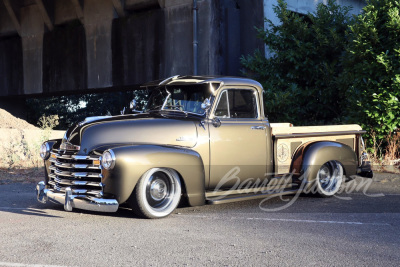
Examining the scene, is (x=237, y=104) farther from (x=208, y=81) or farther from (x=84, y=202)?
(x=84, y=202)

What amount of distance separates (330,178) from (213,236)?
3.52 meters

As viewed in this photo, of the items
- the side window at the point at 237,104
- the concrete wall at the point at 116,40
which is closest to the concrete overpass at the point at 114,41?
the concrete wall at the point at 116,40

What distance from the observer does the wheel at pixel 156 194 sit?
605 cm

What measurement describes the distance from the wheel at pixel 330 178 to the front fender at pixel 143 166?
8.29ft

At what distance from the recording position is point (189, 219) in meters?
6.32

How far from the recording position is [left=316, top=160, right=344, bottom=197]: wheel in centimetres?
810

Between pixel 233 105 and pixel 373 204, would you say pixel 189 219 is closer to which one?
pixel 233 105

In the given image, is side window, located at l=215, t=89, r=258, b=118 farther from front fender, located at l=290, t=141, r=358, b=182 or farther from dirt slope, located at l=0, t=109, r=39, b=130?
dirt slope, located at l=0, t=109, r=39, b=130

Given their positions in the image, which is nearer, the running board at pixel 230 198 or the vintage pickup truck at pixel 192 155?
the vintage pickup truck at pixel 192 155

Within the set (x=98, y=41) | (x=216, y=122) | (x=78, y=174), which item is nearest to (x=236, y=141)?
(x=216, y=122)

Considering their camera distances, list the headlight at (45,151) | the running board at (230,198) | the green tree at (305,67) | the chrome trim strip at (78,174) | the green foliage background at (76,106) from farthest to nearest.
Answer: the green foliage background at (76,106), the green tree at (305,67), the headlight at (45,151), the running board at (230,198), the chrome trim strip at (78,174)

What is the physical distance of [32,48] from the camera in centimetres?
2231

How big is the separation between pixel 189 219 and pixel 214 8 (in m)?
11.2

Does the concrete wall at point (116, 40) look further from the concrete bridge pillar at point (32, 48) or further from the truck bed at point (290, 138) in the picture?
the truck bed at point (290, 138)
